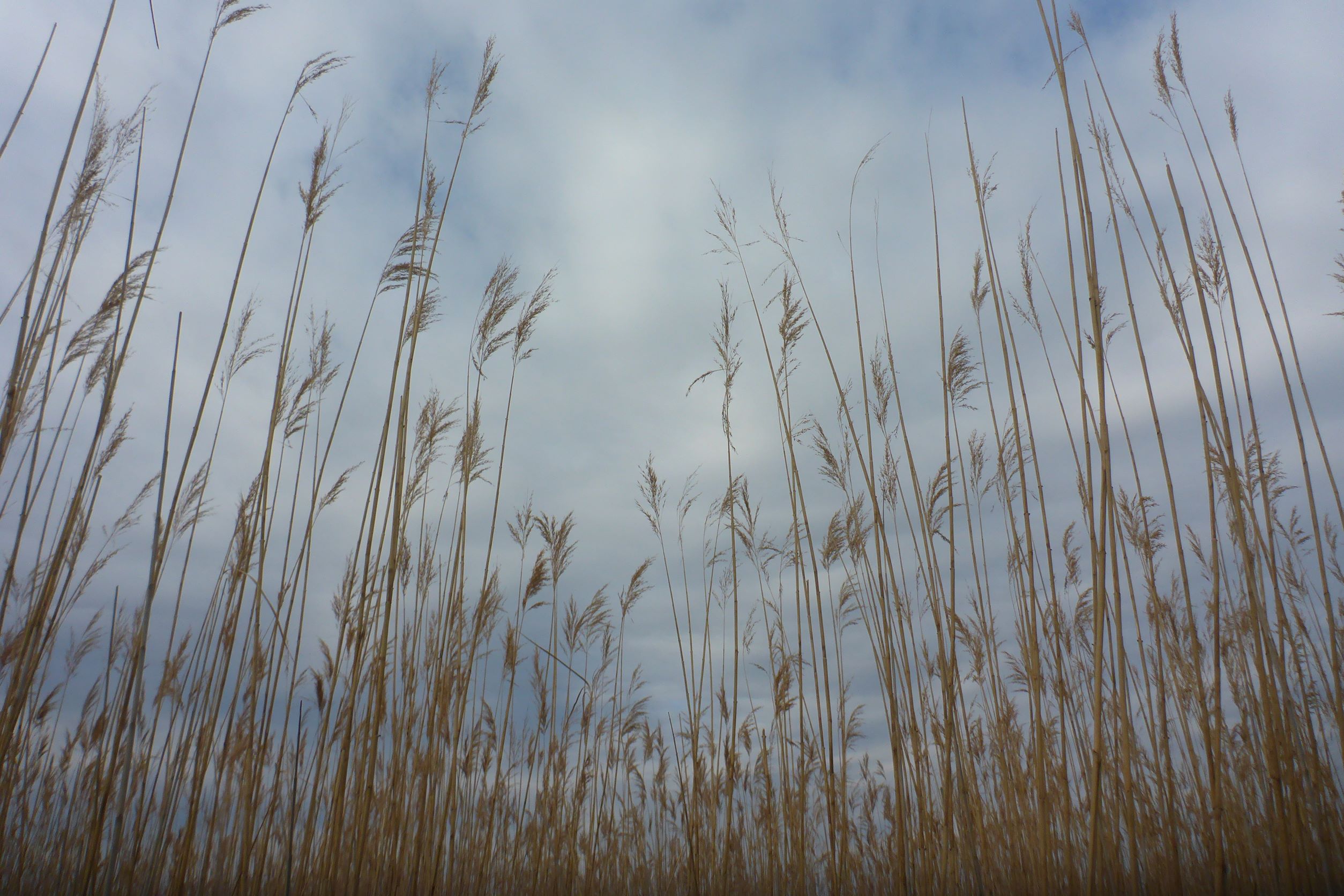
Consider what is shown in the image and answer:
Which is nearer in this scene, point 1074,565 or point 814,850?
point 814,850

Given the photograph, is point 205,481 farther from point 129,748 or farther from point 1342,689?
point 1342,689

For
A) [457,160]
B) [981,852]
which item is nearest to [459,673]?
[457,160]

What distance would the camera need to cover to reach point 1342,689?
5.97ft

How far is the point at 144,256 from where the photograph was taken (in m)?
2.48

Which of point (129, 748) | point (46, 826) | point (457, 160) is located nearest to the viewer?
point (129, 748)

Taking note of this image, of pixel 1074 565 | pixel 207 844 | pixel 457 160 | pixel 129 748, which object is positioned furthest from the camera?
pixel 1074 565

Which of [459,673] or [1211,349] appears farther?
[459,673]

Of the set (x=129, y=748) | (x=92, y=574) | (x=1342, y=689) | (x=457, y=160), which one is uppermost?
(x=457, y=160)

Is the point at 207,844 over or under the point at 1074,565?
under

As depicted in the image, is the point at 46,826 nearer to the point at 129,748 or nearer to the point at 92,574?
the point at 92,574

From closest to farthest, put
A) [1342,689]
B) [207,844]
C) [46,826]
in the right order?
[1342,689] → [207,844] → [46,826]

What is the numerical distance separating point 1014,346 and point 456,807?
116 inches

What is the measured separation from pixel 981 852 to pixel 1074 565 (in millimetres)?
2910

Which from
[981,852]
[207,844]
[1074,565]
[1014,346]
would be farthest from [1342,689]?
[207,844]
